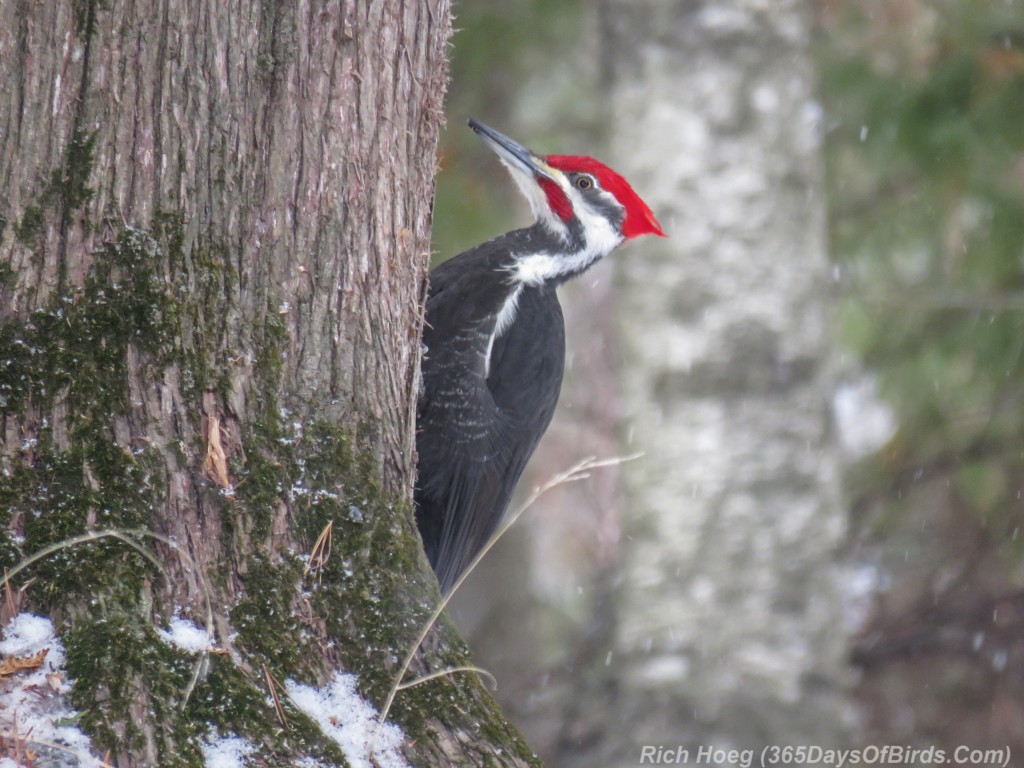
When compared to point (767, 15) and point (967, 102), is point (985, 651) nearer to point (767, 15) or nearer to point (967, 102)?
point (967, 102)

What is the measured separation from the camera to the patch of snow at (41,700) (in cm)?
171

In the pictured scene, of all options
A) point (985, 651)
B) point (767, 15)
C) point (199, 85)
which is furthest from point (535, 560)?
point (199, 85)

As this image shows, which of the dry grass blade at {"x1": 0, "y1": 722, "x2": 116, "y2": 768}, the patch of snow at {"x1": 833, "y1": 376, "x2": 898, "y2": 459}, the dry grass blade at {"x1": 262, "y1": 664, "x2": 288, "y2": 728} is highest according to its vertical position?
the dry grass blade at {"x1": 0, "y1": 722, "x2": 116, "y2": 768}

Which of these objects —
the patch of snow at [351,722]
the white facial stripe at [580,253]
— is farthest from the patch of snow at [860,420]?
the patch of snow at [351,722]

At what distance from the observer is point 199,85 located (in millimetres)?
2188

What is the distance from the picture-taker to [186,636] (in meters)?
1.93

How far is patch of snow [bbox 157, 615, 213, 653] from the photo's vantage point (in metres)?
1.91

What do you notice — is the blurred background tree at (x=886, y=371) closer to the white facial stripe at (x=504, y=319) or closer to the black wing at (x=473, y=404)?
the black wing at (x=473, y=404)

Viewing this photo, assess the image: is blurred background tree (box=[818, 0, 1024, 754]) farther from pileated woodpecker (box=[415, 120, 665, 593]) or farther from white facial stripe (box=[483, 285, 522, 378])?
white facial stripe (box=[483, 285, 522, 378])

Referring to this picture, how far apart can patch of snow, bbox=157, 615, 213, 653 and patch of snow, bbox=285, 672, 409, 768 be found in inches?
6.2

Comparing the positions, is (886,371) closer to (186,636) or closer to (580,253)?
(580,253)

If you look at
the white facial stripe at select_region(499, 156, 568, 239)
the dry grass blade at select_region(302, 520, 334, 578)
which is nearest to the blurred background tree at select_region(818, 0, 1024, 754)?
the white facial stripe at select_region(499, 156, 568, 239)

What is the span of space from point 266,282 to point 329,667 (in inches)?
→ 29.3

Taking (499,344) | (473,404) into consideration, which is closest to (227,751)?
(473,404)
